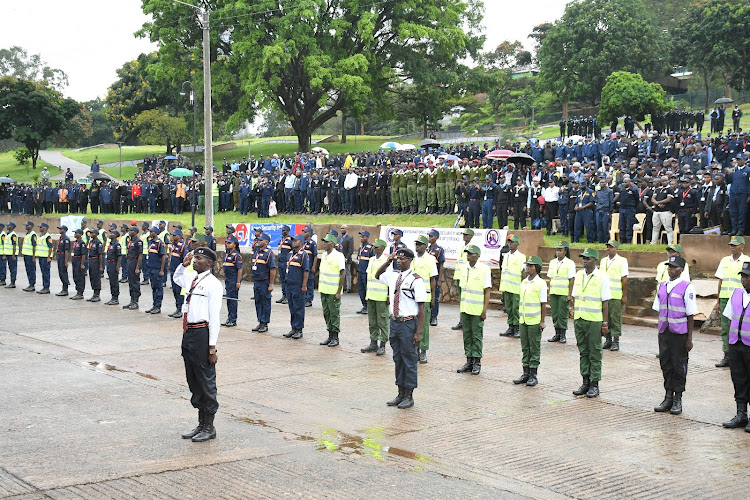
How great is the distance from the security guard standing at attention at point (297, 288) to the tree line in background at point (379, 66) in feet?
96.1

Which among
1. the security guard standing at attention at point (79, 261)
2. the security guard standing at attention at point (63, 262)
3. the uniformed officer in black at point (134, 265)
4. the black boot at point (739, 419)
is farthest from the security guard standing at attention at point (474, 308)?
the security guard standing at attention at point (63, 262)

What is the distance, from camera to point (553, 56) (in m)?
60.0

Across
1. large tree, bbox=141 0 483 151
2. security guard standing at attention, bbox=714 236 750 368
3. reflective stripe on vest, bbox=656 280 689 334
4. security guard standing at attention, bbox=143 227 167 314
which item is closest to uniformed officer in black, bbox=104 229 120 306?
security guard standing at attention, bbox=143 227 167 314

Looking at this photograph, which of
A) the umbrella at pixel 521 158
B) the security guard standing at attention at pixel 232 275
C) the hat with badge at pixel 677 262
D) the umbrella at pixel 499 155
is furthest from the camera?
the umbrella at pixel 499 155

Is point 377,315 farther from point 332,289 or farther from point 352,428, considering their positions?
point 352,428

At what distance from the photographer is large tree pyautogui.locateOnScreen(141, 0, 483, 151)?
45.4m

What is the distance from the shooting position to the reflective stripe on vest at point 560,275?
14.8 meters

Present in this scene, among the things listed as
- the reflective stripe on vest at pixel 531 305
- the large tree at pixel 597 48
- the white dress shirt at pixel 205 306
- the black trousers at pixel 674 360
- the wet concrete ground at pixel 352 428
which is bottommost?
the wet concrete ground at pixel 352 428

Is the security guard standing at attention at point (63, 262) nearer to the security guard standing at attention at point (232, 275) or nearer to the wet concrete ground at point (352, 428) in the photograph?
the security guard standing at attention at point (232, 275)

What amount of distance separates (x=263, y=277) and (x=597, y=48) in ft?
160

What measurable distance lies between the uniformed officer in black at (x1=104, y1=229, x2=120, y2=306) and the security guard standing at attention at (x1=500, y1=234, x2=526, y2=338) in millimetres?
10127

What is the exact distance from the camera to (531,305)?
1172 cm

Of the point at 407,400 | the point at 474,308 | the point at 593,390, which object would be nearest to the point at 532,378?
the point at 593,390

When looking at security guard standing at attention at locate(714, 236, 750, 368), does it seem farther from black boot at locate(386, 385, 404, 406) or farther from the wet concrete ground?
black boot at locate(386, 385, 404, 406)
